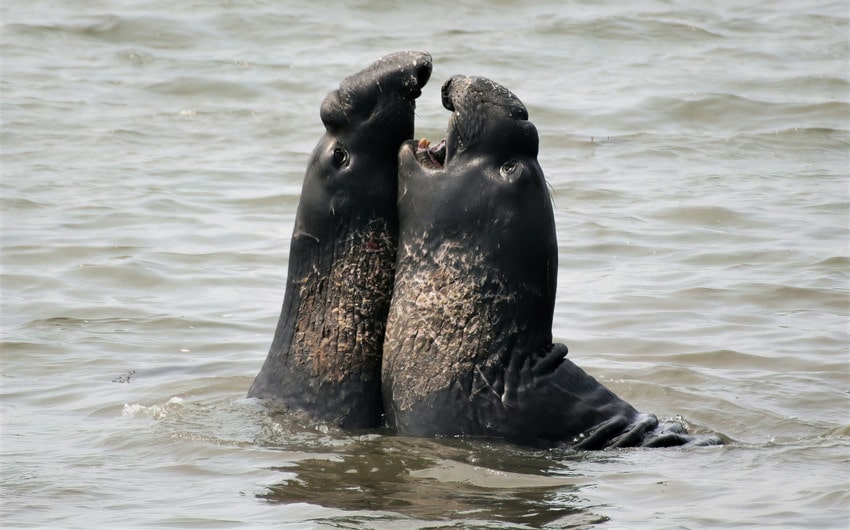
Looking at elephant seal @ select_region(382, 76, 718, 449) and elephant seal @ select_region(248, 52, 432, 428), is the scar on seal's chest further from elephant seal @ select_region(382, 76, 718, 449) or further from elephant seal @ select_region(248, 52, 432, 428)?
elephant seal @ select_region(382, 76, 718, 449)

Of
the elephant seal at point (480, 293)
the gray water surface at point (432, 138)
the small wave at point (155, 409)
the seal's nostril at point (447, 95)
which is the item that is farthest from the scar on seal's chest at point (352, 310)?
the small wave at point (155, 409)

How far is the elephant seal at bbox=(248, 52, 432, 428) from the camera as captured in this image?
5.42 m

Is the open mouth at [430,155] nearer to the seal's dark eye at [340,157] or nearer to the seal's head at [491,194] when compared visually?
the seal's head at [491,194]

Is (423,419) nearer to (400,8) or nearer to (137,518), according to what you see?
(137,518)

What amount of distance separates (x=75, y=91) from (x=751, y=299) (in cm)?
896

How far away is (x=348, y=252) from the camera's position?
557 centimetres

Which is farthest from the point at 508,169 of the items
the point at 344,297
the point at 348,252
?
the point at 344,297

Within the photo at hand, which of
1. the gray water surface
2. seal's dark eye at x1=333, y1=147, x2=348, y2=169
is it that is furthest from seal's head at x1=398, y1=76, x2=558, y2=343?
the gray water surface

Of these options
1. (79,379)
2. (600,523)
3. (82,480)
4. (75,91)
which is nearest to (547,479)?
(600,523)

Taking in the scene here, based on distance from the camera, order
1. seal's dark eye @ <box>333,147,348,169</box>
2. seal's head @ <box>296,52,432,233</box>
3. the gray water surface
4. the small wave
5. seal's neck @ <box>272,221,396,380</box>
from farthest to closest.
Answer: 1. the small wave
2. seal's neck @ <box>272,221,396,380</box>
3. seal's dark eye @ <box>333,147,348,169</box>
4. seal's head @ <box>296,52,432,233</box>
5. the gray water surface

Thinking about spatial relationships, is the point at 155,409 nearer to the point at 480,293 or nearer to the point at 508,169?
the point at 480,293

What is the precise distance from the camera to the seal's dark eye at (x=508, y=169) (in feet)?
17.3

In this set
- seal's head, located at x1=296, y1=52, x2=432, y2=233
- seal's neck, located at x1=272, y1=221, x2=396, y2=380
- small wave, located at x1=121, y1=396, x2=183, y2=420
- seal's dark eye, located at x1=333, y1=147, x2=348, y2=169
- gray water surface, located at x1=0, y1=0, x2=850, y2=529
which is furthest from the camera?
small wave, located at x1=121, y1=396, x2=183, y2=420

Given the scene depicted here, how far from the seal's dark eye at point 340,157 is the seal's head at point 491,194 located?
0.74 feet
